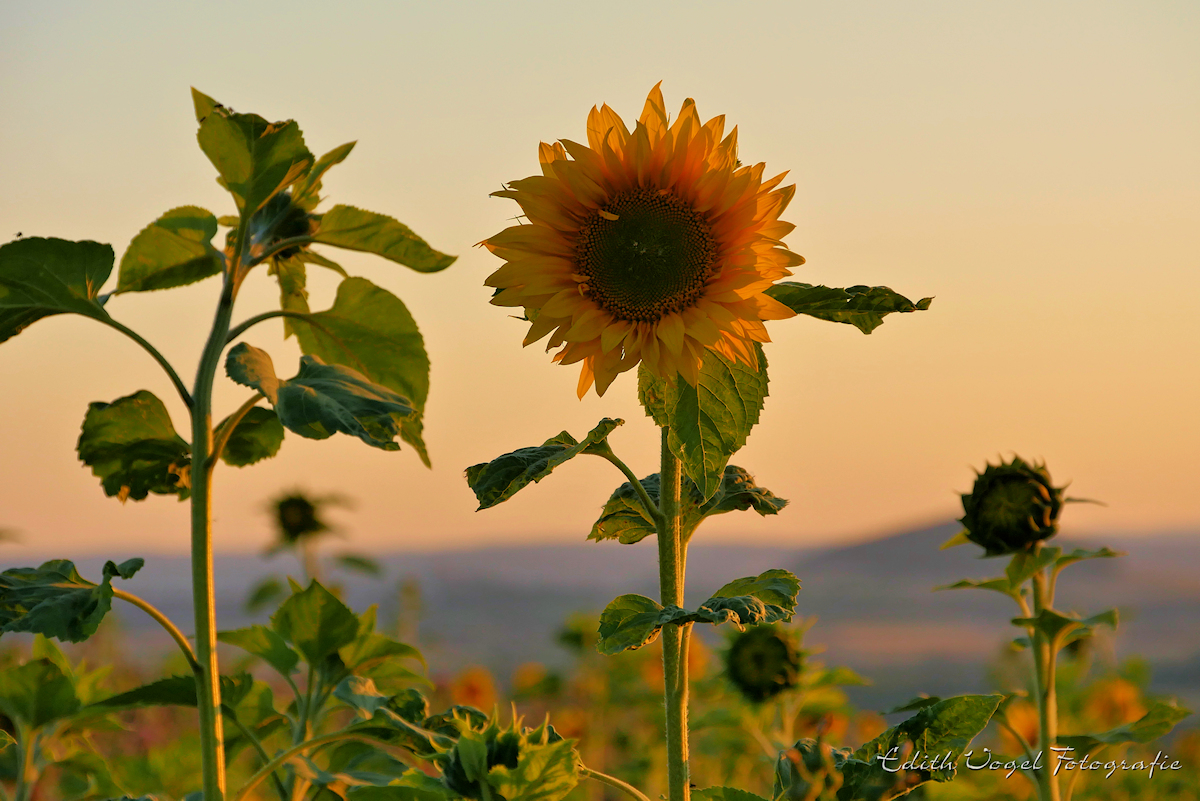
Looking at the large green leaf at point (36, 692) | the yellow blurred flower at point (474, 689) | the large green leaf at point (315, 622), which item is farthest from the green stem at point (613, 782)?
the yellow blurred flower at point (474, 689)

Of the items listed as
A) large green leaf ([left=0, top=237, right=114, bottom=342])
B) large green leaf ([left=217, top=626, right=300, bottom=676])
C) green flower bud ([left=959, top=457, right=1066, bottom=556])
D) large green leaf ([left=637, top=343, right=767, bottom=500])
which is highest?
large green leaf ([left=0, top=237, right=114, bottom=342])

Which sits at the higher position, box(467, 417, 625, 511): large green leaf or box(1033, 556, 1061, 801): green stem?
box(467, 417, 625, 511): large green leaf

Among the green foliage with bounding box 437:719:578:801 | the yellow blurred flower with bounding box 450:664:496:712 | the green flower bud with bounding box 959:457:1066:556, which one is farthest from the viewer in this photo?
the yellow blurred flower with bounding box 450:664:496:712

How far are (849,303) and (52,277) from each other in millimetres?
1023

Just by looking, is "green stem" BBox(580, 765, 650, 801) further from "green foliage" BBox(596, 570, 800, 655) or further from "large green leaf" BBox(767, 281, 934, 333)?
"large green leaf" BBox(767, 281, 934, 333)

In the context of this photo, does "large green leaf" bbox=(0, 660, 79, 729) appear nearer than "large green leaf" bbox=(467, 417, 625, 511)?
No

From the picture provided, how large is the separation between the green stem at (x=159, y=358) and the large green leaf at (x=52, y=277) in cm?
2

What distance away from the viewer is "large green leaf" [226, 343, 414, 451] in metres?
1.17

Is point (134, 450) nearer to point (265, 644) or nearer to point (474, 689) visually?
point (265, 644)

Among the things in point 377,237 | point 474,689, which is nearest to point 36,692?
point 377,237

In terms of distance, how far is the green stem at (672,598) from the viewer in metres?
1.21

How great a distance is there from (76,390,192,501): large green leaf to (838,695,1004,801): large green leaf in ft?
3.53

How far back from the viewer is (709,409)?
1.17m

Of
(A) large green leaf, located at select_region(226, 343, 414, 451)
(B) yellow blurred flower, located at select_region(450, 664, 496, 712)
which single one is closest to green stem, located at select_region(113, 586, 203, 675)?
(A) large green leaf, located at select_region(226, 343, 414, 451)
